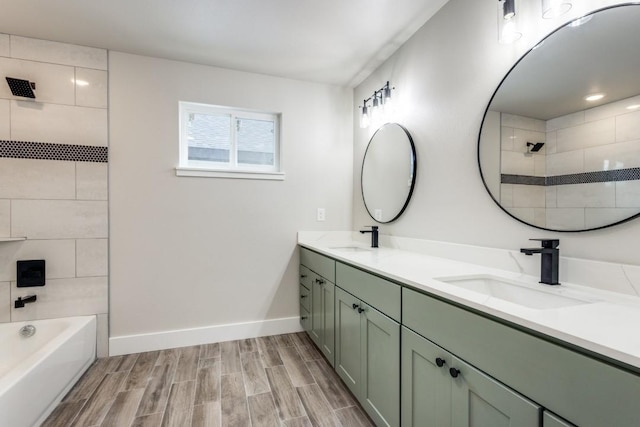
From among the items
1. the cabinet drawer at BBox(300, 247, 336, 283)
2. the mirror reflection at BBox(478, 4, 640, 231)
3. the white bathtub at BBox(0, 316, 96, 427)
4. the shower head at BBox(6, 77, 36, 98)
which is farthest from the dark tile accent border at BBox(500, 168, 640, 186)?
the shower head at BBox(6, 77, 36, 98)

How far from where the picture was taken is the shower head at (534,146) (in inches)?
50.2

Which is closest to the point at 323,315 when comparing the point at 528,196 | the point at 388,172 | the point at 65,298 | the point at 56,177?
the point at 388,172

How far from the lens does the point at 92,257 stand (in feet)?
7.48

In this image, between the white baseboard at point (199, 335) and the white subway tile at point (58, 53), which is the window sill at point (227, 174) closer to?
the white subway tile at point (58, 53)

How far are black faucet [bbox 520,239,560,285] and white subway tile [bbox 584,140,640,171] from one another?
1.01ft

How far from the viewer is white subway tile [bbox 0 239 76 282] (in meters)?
2.12

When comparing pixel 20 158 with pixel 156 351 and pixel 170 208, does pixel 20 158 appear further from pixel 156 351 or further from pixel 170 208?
pixel 156 351

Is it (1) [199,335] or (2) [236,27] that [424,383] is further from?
(2) [236,27]

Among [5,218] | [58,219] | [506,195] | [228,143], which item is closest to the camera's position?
[506,195]

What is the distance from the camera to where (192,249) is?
253cm

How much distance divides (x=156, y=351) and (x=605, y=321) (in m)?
2.77

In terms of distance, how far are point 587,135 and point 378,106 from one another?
1.49 m

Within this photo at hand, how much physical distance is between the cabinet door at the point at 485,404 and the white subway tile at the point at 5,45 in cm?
333

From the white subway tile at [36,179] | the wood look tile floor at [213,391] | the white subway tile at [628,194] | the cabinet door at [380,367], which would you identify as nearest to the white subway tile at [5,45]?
the white subway tile at [36,179]
